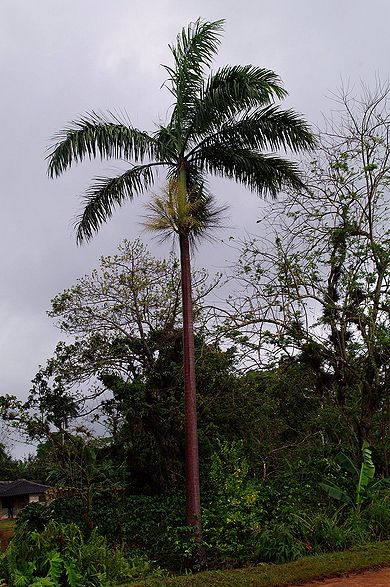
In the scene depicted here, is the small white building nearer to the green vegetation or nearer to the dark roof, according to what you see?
the dark roof

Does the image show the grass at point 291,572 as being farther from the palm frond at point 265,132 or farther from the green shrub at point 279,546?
the palm frond at point 265,132

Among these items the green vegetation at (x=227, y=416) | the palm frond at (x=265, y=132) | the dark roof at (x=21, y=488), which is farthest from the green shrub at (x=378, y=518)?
the dark roof at (x=21, y=488)

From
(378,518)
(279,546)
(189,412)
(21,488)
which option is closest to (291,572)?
(279,546)

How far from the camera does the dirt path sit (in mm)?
6625

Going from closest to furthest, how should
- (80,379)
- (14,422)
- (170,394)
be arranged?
(14,422)
(170,394)
(80,379)

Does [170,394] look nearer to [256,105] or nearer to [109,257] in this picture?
[109,257]

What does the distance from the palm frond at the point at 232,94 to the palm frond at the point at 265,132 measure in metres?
0.19

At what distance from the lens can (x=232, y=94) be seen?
10.3 metres

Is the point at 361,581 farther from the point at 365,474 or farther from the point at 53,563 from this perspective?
the point at 365,474

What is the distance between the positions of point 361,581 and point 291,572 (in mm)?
786

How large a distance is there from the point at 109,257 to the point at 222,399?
4.77 metres

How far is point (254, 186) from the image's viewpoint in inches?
438

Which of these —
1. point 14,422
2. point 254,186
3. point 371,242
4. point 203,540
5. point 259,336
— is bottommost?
point 203,540

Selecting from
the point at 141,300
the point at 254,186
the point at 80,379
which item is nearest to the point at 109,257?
the point at 141,300
